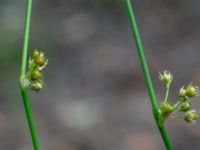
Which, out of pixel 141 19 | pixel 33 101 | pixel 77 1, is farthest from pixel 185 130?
pixel 77 1

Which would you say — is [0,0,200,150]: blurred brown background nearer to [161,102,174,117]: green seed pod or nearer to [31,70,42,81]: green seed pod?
[161,102,174,117]: green seed pod

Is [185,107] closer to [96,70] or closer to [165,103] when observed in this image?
[165,103]

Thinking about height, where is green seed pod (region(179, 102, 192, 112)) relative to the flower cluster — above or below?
below

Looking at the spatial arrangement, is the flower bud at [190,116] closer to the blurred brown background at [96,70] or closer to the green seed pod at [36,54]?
the green seed pod at [36,54]

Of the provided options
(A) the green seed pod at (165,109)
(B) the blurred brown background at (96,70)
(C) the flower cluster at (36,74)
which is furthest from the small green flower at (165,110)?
(B) the blurred brown background at (96,70)

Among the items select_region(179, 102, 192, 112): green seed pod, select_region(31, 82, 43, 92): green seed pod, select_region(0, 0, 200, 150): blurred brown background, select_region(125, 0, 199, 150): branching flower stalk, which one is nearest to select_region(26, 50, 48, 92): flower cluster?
select_region(31, 82, 43, 92): green seed pod

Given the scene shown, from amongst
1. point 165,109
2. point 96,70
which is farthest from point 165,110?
point 96,70
